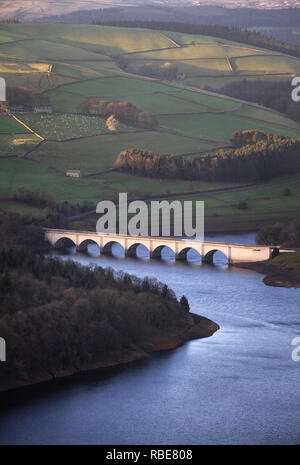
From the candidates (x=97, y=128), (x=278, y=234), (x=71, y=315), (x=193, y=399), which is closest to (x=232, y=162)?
(x=97, y=128)

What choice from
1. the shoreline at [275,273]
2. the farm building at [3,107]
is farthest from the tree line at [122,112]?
the shoreline at [275,273]

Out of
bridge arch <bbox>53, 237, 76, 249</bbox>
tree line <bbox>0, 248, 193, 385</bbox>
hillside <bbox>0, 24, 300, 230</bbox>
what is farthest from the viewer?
hillside <bbox>0, 24, 300, 230</bbox>

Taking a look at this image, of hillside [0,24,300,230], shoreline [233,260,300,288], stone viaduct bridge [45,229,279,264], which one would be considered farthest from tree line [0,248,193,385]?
hillside [0,24,300,230]

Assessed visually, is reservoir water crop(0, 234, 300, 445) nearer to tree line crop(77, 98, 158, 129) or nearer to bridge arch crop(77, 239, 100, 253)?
bridge arch crop(77, 239, 100, 253)

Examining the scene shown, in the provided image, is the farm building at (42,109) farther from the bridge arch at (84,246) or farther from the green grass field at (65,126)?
the bridge arch at (84,246)

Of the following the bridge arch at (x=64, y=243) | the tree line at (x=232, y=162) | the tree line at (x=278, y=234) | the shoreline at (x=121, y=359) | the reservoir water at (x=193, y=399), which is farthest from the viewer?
the tree line at (x=232, y=162)
